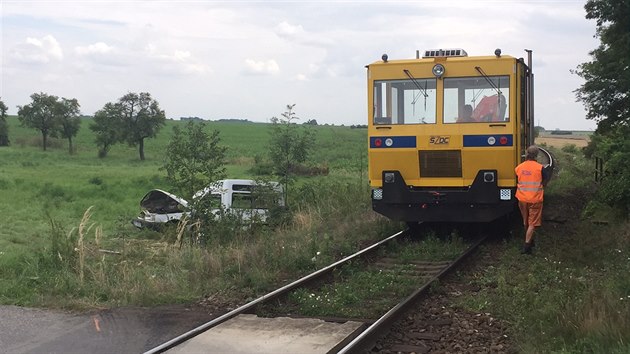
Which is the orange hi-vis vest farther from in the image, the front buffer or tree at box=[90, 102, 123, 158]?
tree at box=[90, 102, 123, 158]

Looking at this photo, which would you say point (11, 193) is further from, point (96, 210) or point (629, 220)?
point (629, 220)

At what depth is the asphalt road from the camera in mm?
6387

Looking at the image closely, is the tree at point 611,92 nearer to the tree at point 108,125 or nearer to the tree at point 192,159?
the tree at point 192,159

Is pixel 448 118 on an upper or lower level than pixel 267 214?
upper

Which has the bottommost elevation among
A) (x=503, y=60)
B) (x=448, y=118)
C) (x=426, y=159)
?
(x=426, y=159)

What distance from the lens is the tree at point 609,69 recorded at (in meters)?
18.0

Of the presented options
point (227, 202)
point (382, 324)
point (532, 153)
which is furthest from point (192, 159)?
point (382, 324)

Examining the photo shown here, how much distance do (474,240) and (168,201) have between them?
27.9 ft

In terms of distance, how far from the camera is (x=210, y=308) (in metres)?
7.80

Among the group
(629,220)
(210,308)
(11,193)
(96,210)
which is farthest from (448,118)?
(11,193)

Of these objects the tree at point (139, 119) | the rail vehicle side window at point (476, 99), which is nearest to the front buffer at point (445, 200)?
the rail vehicle side window at point (476, 99)

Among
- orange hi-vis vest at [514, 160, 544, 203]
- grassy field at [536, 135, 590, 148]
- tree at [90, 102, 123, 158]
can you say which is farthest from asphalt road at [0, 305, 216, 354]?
tree at [90, 102, 123, 158]

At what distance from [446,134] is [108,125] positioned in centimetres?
5043

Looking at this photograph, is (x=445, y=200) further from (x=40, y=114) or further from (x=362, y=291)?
(x=40, y=114)
